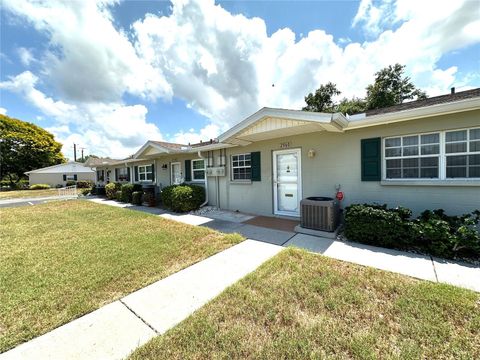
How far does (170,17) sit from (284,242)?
9.36 metres

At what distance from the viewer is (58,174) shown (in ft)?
105

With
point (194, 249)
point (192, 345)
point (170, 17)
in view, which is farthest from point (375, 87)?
point (192, 345)

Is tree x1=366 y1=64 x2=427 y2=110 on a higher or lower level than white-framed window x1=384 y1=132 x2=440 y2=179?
higher

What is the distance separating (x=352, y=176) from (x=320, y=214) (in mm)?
1519

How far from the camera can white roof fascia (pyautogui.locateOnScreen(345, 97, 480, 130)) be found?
4060mm

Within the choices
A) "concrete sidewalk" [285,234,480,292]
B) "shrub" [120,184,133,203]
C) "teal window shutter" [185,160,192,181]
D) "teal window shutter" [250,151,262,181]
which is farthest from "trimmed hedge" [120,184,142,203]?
"concrete sidewalk" [285,234,480,292]

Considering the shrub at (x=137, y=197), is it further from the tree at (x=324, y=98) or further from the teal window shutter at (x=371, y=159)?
the tree at (x=324, y=98)

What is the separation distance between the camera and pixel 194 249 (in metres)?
4.57

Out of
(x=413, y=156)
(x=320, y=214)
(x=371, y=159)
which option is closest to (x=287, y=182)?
(x=320, y=214)

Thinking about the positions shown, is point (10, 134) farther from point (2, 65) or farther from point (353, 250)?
point (353, 250)

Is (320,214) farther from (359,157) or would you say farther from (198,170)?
(198,170)

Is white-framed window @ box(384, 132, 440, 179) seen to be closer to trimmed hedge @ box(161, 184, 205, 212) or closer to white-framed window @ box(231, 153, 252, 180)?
white-framed window @ box(231, 153, 252, 180)

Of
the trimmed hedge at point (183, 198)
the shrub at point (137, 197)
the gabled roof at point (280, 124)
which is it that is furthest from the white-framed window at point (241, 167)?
the shrub at point (137, 197)

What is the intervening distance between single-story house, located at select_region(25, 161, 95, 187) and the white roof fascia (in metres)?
36.1
